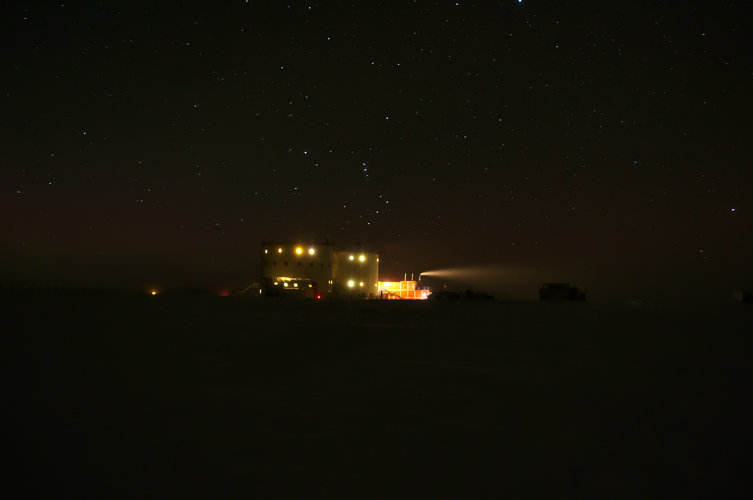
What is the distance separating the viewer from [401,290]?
4191 cm

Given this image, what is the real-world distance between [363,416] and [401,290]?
38.6 meters

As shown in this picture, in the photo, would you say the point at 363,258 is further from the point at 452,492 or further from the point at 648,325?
the point at 452,492

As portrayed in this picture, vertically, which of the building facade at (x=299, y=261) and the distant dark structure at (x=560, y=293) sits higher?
the building facade at (x=299, y=261)

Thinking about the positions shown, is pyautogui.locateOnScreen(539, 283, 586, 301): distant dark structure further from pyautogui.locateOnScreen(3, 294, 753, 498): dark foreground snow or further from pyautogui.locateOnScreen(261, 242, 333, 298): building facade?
pyautogui.locateOnScreen(261, 242, 333, 298): building facade

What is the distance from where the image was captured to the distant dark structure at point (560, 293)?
20.5 m

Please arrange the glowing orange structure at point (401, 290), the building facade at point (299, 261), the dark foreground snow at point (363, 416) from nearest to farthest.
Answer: the dark foreground snow at point (363, 416) → the building facade at point (299, 261) → the glowing orange structure at point (401, 290)

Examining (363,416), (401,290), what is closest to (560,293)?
(363,416)

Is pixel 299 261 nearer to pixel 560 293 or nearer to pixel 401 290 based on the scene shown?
pixel 401 290

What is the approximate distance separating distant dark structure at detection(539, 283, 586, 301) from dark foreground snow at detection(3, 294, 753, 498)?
14396 millimetres

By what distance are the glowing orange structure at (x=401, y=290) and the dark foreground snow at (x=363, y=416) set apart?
3318 centimetres

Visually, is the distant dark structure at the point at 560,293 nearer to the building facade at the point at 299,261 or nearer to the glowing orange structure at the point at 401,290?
the glowing orange structure at the point at 401,290

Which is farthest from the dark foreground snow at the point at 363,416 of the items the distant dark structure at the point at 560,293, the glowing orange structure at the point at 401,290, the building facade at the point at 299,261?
the glowing orange structure at the point at 401,290

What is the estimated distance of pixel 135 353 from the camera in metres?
5.04

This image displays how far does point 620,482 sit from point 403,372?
7.26ft
